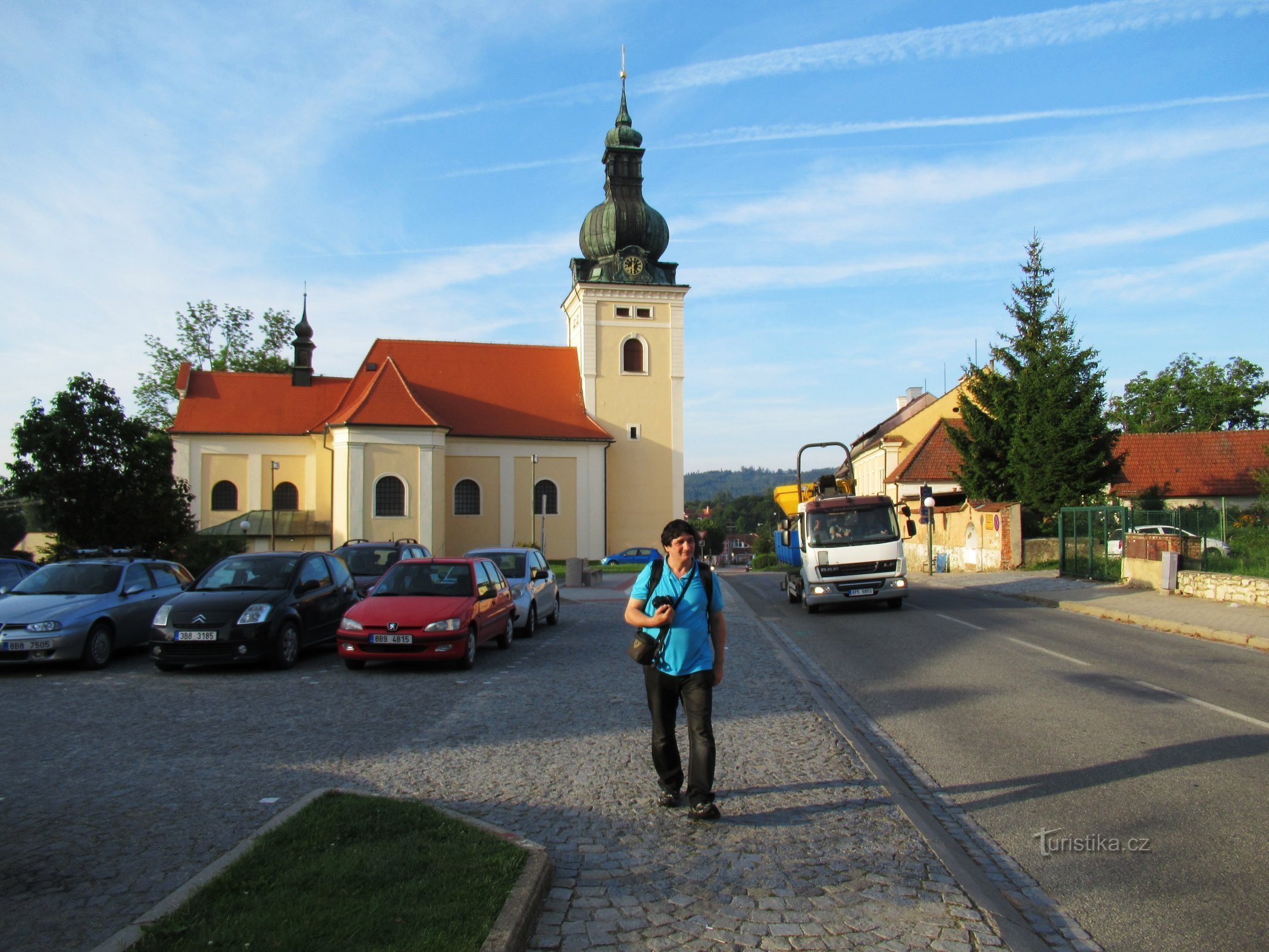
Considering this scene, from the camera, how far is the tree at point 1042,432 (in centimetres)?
3600

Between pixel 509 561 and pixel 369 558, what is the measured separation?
3121 millimetres

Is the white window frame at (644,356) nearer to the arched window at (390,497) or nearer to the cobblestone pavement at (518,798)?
the arched window at (390,497)

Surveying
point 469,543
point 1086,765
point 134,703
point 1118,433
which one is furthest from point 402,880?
point 469,543

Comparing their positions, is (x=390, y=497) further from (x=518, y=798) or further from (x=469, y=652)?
(x=518, y=798)

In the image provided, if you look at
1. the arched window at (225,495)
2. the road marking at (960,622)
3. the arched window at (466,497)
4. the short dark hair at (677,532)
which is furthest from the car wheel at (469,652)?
the arched window at (225,495)

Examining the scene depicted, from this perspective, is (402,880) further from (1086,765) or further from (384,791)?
(1086,765)

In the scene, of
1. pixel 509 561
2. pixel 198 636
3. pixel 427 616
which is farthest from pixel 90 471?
pixel 427 616

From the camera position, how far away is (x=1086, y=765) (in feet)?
23.6

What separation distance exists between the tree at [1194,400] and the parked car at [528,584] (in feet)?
185

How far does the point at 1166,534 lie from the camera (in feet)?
76.4

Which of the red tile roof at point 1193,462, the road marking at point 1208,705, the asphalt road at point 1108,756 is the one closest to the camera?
the asphalt road at point 1108,756

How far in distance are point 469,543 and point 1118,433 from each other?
96.3 ft

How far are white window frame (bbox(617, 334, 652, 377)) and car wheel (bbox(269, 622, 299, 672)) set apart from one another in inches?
1583

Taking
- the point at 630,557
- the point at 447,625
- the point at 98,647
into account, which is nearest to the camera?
the point at 447,625
